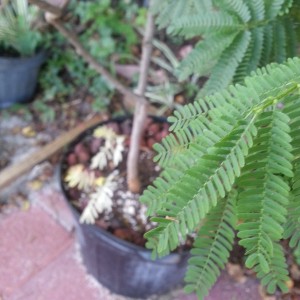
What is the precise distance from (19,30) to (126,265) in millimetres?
1570

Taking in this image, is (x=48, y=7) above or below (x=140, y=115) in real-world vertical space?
above

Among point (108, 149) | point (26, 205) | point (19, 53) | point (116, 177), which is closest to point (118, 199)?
point (116, 177)

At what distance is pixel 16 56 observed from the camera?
2572 millimetres

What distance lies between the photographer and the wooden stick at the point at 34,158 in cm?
222

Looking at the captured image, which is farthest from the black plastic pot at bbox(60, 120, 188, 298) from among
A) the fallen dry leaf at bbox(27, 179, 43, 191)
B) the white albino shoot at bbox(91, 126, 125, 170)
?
the fallen dry leaf at bbox(27, 179, 43, 191)

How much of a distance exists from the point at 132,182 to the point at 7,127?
108 cm

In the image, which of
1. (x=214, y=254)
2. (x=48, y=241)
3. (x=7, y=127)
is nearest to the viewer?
(x=214, y=254)

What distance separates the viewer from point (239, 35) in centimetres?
117

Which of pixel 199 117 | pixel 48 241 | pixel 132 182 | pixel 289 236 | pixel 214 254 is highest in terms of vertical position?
pixel 199 117

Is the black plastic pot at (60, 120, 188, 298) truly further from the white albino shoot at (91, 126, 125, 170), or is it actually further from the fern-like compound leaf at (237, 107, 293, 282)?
the fern-like compound leaf at (237, 107, 293, 282)

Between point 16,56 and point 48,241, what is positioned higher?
point 16,56

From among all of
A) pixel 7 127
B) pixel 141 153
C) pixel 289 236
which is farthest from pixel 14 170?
pixel 289 236

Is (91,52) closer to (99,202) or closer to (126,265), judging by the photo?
(99,202)

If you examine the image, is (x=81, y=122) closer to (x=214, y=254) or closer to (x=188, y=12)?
(x=188, y=12)
